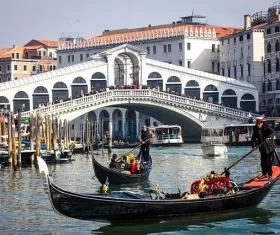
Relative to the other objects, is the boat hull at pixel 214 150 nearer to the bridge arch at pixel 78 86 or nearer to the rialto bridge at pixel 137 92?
the rialto bridge at pixel 137 92

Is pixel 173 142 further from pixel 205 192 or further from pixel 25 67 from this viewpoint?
pixel 205 192

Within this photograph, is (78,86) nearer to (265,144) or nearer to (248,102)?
(248,102)

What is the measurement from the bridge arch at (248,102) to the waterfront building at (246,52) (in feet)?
4.49

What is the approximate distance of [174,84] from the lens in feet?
137

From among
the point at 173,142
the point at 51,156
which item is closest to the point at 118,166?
the point at 51,156

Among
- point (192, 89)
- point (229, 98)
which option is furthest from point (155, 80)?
point (229, 98)

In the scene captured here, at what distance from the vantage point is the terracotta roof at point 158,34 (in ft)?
151

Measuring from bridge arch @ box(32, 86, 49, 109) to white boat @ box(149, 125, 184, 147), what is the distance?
576 centimetres

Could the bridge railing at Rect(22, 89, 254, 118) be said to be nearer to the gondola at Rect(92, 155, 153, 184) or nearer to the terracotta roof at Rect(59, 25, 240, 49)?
the terracotta roof at Rect(59, 25, 240, 49)

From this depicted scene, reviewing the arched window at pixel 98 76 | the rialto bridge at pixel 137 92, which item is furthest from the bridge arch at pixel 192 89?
the arched window at pixel 98 76

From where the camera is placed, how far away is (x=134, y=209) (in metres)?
10.9

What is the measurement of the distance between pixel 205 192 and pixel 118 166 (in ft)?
16.7

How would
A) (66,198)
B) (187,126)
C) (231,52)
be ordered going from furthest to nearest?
(231,52)
(187,126)
(66,198)

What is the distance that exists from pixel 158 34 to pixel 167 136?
12119 millimetres
